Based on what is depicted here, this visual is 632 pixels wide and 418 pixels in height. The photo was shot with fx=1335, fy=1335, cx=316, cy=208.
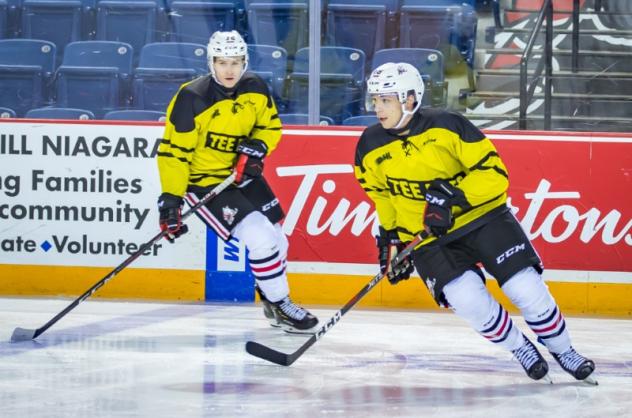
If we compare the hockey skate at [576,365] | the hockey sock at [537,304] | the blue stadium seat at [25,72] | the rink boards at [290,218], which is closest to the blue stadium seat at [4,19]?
the blue stadium seat at [25,72]

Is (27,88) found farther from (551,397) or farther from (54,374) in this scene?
(551,397)

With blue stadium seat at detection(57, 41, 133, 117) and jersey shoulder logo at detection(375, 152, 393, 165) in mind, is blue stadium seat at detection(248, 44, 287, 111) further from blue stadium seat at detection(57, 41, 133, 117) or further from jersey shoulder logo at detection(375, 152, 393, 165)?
jersey shoulder logo at detection(375, 152, 393, 165)

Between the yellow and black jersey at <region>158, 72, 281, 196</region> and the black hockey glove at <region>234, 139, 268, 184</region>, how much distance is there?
3.2 inches

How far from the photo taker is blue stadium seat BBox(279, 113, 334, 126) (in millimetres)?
6883

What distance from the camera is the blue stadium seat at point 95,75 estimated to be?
708 centimetres

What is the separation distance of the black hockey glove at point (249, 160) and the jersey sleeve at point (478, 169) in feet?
4.08

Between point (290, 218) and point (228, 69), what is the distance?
4.38 feet

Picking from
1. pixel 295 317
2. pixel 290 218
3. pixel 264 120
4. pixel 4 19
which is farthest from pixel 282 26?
pixel 295 317

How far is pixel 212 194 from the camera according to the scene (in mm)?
5805

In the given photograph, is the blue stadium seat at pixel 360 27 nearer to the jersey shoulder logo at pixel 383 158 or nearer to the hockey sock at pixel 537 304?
the jersey shoulder logo at pixel 383 158

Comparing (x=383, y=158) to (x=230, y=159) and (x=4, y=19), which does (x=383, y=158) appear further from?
(x=4, y=19)

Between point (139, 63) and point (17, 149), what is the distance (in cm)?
79

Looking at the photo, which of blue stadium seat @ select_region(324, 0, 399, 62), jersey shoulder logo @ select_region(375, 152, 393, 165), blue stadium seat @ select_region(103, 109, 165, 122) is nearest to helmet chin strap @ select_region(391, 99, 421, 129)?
jersey shoulder logo @ select_region(375, 152, 393, 165)

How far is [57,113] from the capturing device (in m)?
7.05
